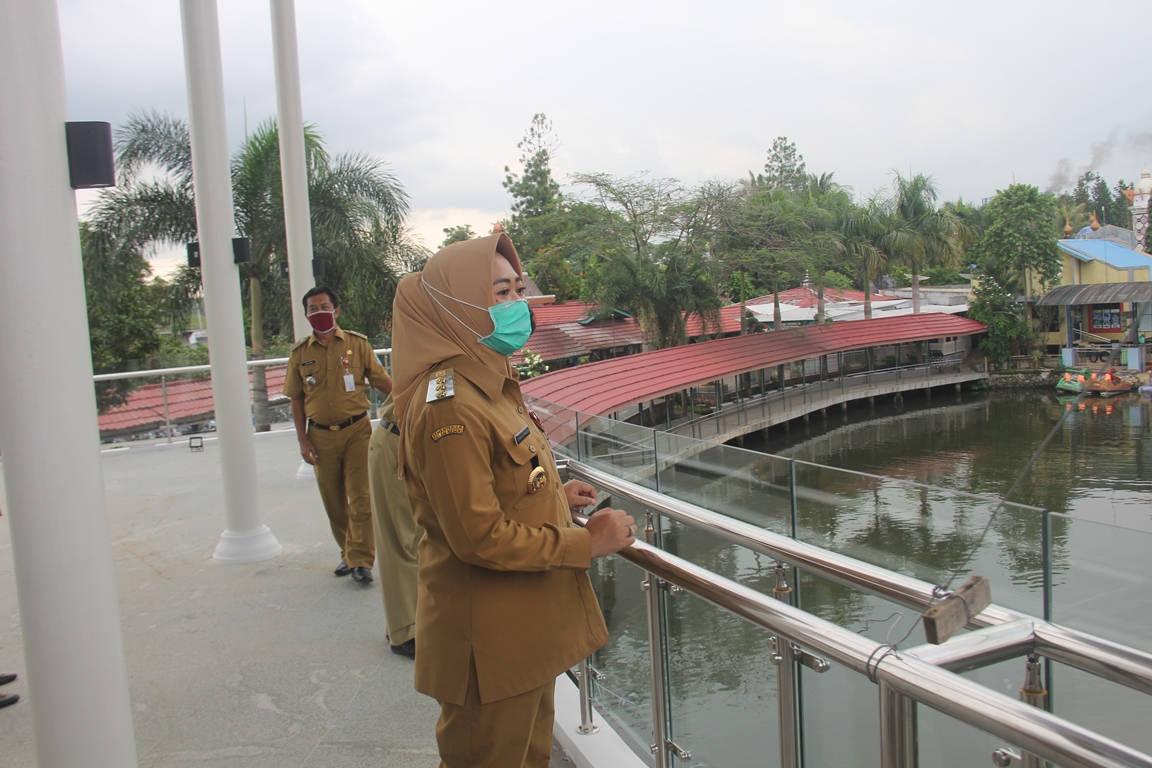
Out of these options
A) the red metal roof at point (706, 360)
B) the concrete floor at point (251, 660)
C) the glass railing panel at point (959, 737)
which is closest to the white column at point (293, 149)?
the concrete floor at point (251, 660)

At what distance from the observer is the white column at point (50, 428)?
1.98 m

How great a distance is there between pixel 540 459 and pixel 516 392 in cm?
19

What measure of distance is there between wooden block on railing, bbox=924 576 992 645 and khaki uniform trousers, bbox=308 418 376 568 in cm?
329

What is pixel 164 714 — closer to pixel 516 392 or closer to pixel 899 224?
pixel 516 392

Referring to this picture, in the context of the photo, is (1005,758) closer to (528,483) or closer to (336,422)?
(528,483)

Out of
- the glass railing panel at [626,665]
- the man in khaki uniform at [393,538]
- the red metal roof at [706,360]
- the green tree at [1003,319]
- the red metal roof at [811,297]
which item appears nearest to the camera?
the green tree at [1003,319]

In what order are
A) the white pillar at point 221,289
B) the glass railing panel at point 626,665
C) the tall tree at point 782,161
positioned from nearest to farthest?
the glass railing panel at point 626,665
the white pillar at point 221,289
the tall tree at point 782,161

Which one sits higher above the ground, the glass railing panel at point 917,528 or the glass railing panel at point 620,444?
the glass railing panel at point 917,528

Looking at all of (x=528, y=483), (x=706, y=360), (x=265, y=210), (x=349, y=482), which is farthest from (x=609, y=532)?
(x=706, y=360)

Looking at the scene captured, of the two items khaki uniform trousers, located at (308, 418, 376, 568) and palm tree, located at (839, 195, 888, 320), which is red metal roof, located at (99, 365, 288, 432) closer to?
khaki uniform trousers, located at (308, 418, 376, 568)

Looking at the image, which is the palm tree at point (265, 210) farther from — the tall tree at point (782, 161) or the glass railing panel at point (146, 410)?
the tall tree at point (782, 161)

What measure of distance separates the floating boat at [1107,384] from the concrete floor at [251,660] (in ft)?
5.65

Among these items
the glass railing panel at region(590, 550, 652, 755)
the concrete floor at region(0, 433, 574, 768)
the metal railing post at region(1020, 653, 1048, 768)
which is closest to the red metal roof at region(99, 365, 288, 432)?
the concrete floor at region(0, 433, 574, 768)

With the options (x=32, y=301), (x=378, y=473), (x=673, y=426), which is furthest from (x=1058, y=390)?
(x=673, y=426)
